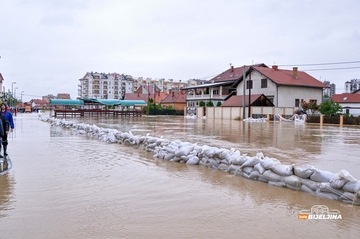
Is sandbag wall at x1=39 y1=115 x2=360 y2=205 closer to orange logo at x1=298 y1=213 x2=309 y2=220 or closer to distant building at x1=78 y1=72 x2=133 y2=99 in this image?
orange logo at x1=298 y1=213 x2=309 y2=220

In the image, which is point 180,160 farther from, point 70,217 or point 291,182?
point 70,217

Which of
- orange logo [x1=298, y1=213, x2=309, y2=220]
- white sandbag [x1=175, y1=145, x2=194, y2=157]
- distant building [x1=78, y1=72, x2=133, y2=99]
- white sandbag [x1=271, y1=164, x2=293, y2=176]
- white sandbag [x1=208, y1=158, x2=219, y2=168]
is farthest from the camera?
distant building [x1=78, y1=72, x2=133, y2=99]

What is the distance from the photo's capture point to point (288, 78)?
42875 mm

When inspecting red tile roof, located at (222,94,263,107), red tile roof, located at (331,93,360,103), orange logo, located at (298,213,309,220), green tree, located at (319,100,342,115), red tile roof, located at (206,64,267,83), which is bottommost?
orange logo, located at (298,213,309,220)

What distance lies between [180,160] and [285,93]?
3542cm

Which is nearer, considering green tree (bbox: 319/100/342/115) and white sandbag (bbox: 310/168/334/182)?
white sandbag (bbox: 310/168/334/182)

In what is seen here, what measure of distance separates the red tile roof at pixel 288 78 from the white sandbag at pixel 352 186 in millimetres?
36734

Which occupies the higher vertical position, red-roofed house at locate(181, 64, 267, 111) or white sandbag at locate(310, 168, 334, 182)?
red-roofed house at locate(181, 64, 267, 111)

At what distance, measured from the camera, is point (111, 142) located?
12594mm

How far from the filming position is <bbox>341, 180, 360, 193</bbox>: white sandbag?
190 inches

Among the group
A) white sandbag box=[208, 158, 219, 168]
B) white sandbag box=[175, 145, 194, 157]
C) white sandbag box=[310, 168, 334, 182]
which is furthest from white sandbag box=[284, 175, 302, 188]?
white sandbag box=[175, 145, 194, 157]

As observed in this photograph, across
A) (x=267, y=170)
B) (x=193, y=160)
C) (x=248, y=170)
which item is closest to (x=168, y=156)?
(x=193, y=160)

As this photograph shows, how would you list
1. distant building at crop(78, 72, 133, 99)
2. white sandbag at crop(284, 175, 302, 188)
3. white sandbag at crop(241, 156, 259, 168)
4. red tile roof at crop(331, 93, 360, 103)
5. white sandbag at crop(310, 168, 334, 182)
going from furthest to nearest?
distant building at crop(78, 72, 133, 99)
red tile roof at crop(331, 93, 360, 103)
white sandbag at crop(241, 156, 259, 168)
white sandbag at crop(284, 175, 302, 188)
white sandbag at crop(310, 168, 334, 182)

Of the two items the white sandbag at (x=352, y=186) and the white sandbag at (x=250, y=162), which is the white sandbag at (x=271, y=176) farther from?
the white sandbag at (x=352, y=186)
